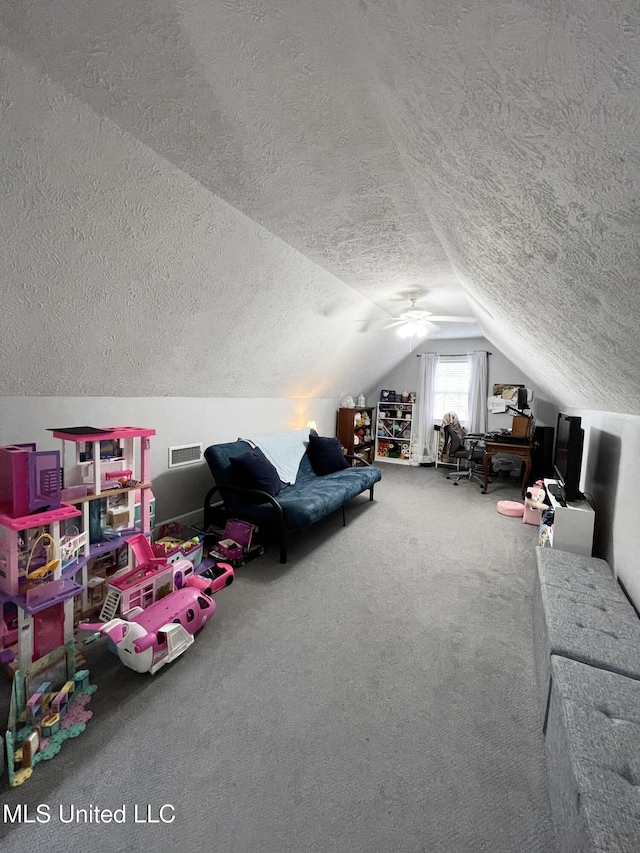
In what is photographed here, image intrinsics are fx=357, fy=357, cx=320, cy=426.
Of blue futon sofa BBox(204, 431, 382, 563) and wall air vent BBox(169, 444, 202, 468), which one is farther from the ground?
wall air vent BBox(169, 444, 202, 468)

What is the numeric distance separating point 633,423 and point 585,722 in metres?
1.73

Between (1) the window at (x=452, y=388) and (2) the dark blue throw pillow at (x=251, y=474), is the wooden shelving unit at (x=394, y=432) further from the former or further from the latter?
(2) the dark blue throw pillow at (x=251, y=474)

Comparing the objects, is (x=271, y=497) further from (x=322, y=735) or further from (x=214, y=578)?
(x=322, y=735)

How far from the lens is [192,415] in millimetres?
3299

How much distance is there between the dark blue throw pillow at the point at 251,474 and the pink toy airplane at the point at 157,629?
3.71 ft

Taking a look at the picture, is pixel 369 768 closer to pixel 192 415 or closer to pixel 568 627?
pixel 568 627

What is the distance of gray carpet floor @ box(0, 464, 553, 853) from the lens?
1084 millimetres

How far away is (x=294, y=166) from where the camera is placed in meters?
1.57

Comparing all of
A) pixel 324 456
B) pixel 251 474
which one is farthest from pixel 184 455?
pixel 324 456

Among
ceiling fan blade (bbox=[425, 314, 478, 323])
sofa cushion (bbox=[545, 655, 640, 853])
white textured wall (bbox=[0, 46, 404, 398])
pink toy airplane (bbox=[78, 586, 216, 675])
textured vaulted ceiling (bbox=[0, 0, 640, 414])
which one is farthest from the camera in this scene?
ceiling fan blade (bbox=[425, 314, 478, 323])

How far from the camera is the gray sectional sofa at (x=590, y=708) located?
32.6 inches

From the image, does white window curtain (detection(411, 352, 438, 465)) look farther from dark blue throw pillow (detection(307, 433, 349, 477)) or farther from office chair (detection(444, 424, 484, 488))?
dark blue throw pillow (detection(307, 433, 349, 477))

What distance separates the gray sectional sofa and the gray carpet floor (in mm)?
193

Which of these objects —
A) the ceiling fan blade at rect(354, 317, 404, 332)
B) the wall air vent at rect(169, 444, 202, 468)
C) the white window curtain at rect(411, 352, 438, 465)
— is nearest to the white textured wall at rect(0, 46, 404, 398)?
the wall air vent at rect(169, 444, 202, 468)
